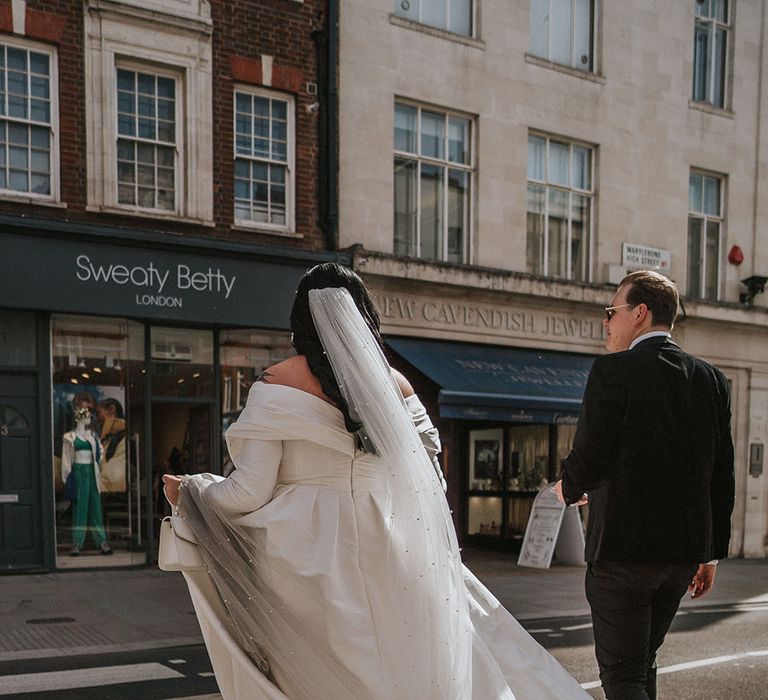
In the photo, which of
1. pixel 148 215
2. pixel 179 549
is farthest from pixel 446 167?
pixel 179 549

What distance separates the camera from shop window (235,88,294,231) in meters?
11.9

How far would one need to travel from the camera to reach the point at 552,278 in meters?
14.3

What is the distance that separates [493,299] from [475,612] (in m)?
10.6

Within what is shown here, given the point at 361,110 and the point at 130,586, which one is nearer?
the point at 130,586

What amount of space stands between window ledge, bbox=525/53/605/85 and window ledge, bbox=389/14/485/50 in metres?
1.08

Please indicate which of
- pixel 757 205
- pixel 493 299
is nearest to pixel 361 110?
pixel 493 299

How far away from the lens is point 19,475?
34.2 ft

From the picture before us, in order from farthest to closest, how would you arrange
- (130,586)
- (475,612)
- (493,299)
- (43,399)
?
(493,299) → (43,399) → (130,586) → (475,612)

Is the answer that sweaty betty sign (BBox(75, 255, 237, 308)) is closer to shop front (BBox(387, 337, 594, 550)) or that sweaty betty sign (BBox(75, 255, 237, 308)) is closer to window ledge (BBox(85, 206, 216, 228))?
window ledge (BBox(85, 206, 216, 228))

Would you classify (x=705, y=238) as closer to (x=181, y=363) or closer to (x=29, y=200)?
(x=181, y=363)

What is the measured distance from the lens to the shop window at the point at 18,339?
10.4 m

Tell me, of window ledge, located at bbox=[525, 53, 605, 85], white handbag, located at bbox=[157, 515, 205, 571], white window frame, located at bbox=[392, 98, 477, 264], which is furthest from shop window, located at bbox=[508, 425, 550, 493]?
white handbag, located at bbox=[157, 515, 205, 571]

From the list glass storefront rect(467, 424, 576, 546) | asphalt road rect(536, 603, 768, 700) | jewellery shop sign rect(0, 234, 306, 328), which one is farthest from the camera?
glass storefront rect(467, 424, 576, 546)

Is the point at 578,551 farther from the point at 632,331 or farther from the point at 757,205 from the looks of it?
the point at 632,331
